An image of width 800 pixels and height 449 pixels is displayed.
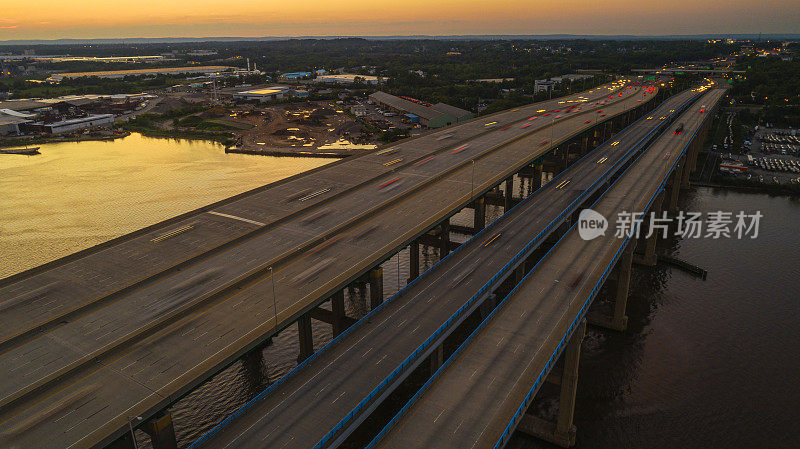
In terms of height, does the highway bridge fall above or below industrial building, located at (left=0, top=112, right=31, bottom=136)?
below

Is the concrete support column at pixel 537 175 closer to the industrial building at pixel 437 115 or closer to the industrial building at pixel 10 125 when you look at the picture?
the industrial building at pixel 437 115

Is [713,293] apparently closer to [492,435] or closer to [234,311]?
[492,435]

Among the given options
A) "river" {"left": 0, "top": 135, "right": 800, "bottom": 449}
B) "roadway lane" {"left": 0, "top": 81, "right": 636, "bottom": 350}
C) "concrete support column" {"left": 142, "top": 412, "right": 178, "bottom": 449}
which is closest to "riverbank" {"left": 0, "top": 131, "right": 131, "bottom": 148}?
"river" {"left": 0, "top": 135, "right": 800, "bottom": 449}

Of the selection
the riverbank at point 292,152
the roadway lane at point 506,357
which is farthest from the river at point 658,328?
the riverbank at point 292,152

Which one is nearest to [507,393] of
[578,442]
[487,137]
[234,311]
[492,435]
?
[492,435]

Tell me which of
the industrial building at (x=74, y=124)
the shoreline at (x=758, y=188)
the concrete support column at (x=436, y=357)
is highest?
the industrial building at (x=74, y=124)

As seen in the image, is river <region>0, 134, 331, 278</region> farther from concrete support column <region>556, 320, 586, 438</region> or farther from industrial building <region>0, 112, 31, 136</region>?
concrete support column <region>556, 320, 586, 438</region>

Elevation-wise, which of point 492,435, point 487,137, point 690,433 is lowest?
point 690,433
